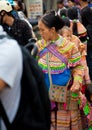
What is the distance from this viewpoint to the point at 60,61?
4016 mm

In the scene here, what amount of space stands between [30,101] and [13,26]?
3.16 metres

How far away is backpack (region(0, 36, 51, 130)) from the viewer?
7.68ft

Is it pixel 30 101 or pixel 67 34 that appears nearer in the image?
pixel 30 101

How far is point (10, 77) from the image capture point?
2.20m

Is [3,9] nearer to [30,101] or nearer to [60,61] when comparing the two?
[60,61]

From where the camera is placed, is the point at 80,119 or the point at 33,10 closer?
the point at 80,119

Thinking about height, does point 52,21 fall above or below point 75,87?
above

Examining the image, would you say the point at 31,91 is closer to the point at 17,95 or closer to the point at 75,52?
the point at 17,95

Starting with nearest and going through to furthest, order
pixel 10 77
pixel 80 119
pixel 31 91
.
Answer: pixel 10 77
pixel 31 91
pixel 80 119

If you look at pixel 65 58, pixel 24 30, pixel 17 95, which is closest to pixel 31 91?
pixel 17 95

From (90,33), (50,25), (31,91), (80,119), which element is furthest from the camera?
(90,33)

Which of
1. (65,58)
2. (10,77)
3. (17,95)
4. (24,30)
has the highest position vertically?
(10,77)

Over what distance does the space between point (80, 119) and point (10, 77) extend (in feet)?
8.26

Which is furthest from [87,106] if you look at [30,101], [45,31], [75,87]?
[30,101]
